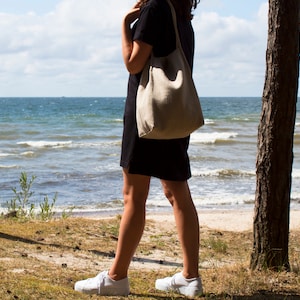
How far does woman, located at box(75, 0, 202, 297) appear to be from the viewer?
381 cm

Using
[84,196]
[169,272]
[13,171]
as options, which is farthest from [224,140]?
[169,272]

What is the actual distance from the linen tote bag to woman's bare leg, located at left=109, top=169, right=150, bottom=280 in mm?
361

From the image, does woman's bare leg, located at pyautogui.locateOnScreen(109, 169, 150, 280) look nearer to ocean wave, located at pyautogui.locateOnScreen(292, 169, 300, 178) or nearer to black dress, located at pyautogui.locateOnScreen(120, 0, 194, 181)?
black dress, located at pyautogui.locateOnScreen(120, 0, 194, 181)

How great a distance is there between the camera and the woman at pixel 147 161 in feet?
12.5

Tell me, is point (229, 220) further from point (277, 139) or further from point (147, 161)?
point (147, 161)

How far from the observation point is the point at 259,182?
489 cm

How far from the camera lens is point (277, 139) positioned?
189 inches

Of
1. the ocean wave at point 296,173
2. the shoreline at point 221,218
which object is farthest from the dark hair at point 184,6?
the ocean wave at point 296,173

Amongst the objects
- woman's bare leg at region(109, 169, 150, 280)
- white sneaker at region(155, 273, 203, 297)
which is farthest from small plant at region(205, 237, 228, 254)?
woman's bare leg at region(109, 169, 150, 280)

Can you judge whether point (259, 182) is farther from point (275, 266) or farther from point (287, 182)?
point (275, 266)

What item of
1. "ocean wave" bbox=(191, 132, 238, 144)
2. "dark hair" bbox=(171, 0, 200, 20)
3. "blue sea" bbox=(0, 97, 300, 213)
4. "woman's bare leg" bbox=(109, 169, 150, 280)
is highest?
"dark hair" bbox=(171, 0, 200, 20)

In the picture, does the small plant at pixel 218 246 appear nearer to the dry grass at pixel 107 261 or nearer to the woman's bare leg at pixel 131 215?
the dry grass at pixel 107 261

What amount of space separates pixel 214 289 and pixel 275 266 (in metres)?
0.65

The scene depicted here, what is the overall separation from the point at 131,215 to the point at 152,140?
0.50m
